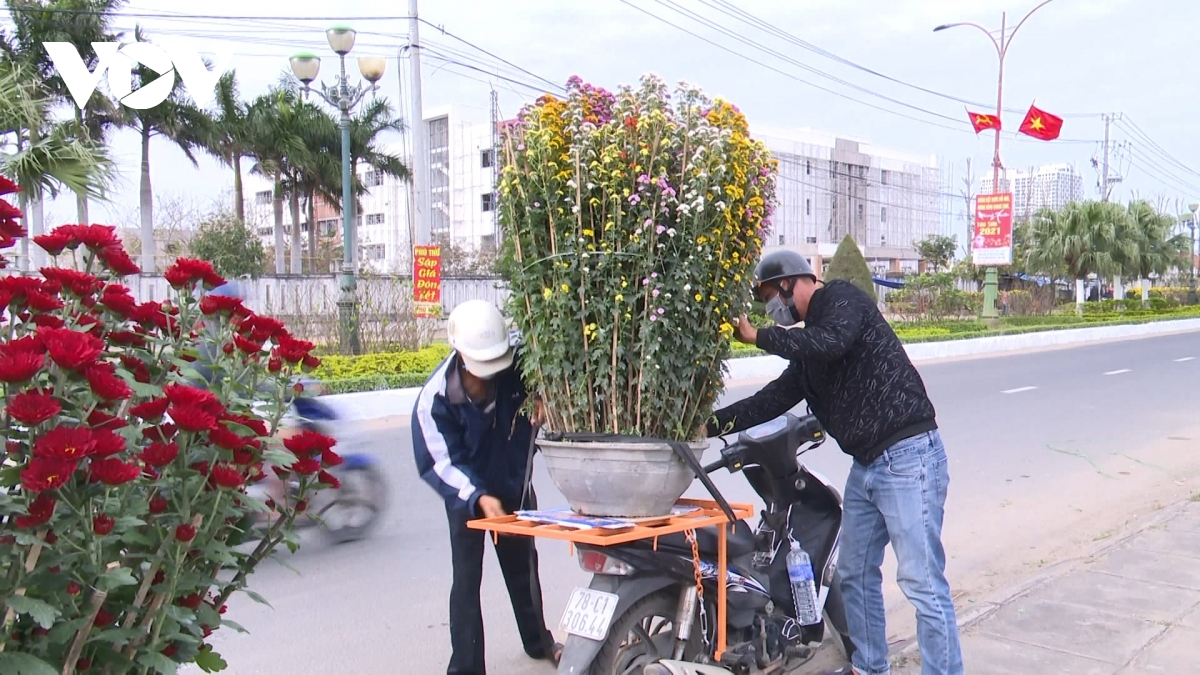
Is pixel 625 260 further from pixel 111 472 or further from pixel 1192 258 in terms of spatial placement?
pixel 1192 258

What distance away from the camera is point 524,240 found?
2.84 m

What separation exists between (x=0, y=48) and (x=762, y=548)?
2319 cm

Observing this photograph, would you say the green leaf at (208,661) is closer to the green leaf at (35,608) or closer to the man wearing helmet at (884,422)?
the green leaf at (35,608)

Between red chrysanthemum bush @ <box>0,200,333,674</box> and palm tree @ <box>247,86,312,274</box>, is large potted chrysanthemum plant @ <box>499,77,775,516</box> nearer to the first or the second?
red chrysanthemum bush @ <box>0,200,333,674</box>

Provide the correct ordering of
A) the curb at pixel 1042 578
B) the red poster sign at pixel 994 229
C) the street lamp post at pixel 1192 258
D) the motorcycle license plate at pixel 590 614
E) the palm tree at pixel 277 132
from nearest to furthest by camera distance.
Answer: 1. the motorcycle license plate at pixel 590 614
2. the curb at pixel 1042 578
3. the red poster sign at pixel 994 229
4. the palm tree at pixel 277 132
5. the street lamp post at pixel 1192 258

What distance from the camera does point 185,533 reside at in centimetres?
170

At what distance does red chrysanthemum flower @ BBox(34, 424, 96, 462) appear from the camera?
4.83 feet

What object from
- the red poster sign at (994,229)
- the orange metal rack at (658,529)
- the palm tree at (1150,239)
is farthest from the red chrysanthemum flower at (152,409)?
the palm tree at (1150,239)

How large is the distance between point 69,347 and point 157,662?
1.91 ft

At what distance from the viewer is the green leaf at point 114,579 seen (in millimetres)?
1635

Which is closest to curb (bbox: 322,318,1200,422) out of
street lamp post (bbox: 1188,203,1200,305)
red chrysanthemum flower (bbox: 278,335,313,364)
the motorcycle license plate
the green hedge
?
the green hedge

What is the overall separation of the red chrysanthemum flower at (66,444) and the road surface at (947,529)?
9.15 ft

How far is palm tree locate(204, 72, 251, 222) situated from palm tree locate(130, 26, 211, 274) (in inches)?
31.2

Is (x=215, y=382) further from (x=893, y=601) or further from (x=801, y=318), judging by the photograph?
(x=893, y=601)
